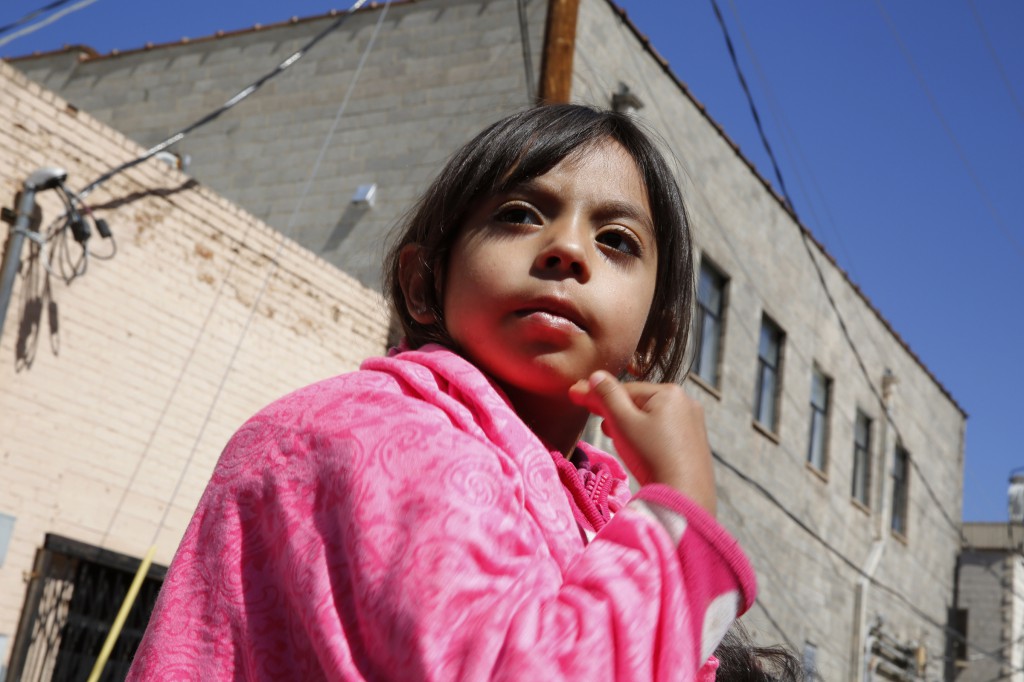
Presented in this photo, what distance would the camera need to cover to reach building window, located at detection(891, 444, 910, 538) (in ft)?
68.9

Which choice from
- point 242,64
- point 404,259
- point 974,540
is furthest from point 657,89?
point 974,540

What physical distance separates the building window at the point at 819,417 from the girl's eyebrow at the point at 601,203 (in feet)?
55.6

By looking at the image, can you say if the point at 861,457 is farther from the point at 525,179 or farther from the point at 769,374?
the point at 525,179

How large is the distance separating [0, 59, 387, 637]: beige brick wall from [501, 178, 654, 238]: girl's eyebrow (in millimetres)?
7086

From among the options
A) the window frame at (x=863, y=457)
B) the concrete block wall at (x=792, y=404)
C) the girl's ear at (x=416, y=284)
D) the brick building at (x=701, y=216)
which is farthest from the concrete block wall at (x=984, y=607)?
the girl's ear at (x=416, y=284)

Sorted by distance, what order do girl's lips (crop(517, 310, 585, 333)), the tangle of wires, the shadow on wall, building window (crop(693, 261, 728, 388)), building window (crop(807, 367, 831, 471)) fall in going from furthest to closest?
1. building window (crop(807, 367, 831, 471))
2. building window (crop(693, 261, 728, 388))
3. the shadow on wall
4. the tangle of wires
5. girl's lips (crop(517, 310, 585, 333))

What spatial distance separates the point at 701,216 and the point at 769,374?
3.08 metres

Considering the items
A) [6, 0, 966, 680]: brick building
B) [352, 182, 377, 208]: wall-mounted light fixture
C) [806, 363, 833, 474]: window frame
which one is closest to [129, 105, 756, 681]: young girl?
[6, 0, 966, 680]: brick building

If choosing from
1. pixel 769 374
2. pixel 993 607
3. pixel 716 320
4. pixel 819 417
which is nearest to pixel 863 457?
pixel 819 417

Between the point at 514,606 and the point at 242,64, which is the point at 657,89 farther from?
the point at 514,606

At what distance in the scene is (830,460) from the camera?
18.1m

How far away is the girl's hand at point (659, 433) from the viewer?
115cm

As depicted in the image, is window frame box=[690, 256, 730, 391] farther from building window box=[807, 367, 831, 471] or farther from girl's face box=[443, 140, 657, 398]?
girl's face box=[443, 140, 657, 398]

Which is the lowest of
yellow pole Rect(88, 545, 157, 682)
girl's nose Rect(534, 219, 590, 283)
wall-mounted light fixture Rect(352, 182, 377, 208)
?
girl's nose Rect(534, 219, 590, 283)
